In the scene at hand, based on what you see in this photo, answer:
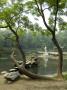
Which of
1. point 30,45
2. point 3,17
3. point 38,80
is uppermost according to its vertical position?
point 3,17

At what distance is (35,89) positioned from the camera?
12.4 m

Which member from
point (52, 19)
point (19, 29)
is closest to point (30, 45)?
point (19, 29)

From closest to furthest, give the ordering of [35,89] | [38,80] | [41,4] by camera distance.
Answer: [35,89] < [38,80] < [41,4]

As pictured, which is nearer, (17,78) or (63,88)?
(63,88)

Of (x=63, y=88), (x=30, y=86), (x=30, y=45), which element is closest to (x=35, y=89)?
(x=30, y=86)

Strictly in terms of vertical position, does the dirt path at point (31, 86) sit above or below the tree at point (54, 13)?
below

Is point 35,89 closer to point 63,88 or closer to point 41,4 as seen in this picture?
point 63,88

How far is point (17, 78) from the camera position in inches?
599

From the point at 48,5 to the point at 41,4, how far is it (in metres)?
0.70

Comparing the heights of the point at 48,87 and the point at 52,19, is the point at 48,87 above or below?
below

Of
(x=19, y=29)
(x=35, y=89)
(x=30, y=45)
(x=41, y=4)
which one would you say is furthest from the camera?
(x=30, y=45)

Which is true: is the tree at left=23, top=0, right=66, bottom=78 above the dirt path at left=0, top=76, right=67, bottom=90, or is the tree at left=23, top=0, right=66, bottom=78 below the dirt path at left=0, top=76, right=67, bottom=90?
above

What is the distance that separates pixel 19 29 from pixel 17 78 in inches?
493

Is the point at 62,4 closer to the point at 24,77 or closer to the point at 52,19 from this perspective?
the point at 52,19
